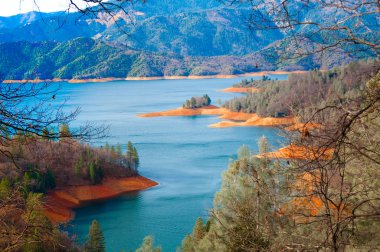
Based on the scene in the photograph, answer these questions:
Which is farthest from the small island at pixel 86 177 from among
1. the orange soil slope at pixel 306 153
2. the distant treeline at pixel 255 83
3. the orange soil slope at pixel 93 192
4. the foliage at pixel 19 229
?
the distant treeline at pixel 255 83

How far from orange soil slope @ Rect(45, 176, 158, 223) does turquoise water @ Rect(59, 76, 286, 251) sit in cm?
101

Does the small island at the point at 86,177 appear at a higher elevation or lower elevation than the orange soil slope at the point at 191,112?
lower

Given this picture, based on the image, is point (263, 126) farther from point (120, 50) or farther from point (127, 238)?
point (120, 50)

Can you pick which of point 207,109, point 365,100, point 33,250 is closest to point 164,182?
point 33,250

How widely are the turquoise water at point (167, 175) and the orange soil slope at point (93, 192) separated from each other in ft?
3.30

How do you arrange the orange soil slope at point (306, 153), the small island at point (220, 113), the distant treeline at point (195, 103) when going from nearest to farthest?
the orange soil slope at point (306, 153) → the small island at point (220, 113) → the distant treeline at point (195, 103)

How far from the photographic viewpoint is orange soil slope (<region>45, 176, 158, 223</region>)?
1019 inches

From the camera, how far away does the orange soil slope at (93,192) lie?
2588 centimetres

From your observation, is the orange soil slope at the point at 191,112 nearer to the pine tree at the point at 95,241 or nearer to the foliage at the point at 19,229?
the pine tree at the point at 95,241

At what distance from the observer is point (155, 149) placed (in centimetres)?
3394

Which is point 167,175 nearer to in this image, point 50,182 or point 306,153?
point 50,182

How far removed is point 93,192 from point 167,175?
464 cm

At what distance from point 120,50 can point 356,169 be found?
12849 cm

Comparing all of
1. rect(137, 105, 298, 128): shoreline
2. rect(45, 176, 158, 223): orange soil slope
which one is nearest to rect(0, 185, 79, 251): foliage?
rect(45, 176, 158, 223): orange soil slope
